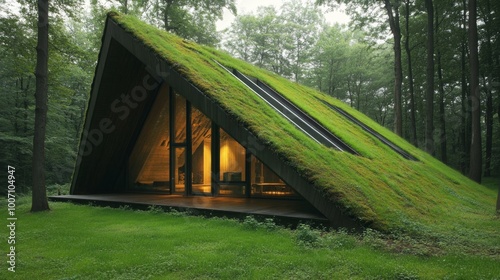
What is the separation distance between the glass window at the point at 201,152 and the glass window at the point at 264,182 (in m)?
1.42

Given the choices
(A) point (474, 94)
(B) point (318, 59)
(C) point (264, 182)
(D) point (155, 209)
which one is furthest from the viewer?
(B) point (318, 59)

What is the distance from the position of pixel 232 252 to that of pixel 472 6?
14440 millimetres

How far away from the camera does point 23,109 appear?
19.9 metres

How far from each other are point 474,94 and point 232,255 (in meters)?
15.3

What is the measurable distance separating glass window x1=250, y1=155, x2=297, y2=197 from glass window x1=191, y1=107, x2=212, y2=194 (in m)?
1.42

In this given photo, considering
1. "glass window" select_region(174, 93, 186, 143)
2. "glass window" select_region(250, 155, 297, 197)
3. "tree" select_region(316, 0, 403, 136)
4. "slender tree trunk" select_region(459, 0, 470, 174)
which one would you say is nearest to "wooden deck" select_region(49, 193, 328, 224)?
"glass window" select_region(250, 155, 297, 197)

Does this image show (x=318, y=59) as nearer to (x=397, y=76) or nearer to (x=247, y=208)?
(x=397, y=76)

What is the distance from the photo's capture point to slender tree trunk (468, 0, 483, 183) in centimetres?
1412

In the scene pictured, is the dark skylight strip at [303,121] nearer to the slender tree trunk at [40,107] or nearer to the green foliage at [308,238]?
the green foliage at [308,238]

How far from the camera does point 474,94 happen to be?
50.4 feet

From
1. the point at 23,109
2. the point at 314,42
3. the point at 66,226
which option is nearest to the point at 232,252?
the point at 66,226

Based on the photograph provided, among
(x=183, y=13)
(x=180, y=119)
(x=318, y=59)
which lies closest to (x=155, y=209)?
(x=180, y=119)

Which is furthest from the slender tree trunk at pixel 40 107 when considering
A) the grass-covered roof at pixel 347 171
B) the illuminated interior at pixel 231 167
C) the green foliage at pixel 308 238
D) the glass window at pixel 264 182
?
the green foliage at pixel 308 238

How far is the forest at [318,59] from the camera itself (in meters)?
14.2
